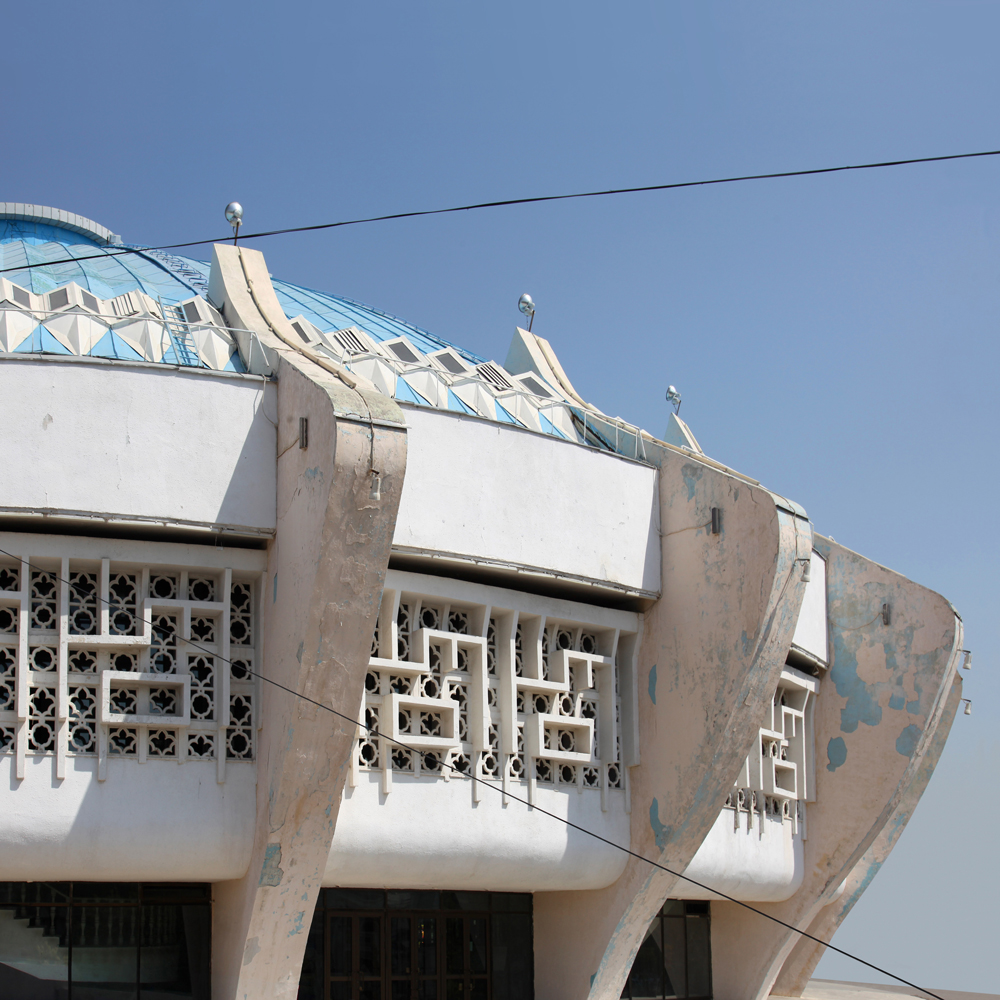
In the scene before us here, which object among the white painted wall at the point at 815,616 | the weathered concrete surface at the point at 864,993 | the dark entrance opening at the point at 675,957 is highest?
the white painted wall at the point at 815,616

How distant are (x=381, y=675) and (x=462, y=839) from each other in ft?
5.52

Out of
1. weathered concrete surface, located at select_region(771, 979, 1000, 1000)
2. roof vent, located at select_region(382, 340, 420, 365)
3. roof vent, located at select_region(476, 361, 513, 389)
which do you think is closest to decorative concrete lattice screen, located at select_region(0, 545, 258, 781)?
roof vent, located at select_region(382, 340, 420, 365)

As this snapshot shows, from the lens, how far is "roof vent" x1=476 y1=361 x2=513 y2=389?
51.2 feet

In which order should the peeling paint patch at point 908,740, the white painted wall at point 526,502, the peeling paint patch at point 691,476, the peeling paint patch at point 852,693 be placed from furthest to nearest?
1. the peeling paint patch at point 852,693
2. the peeling paint patch at point 908,740
3. the peeling paint patch at point 691,476
4. the white painted wall at point 526,502

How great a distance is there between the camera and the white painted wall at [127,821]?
10188 mm

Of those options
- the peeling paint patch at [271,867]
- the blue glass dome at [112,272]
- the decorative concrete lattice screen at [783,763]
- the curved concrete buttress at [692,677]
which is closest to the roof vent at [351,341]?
the blue glass dome at [112,272]

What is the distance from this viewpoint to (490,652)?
41.2 feet

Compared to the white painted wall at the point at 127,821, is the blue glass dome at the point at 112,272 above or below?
above

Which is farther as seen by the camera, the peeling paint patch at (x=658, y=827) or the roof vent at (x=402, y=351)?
the roof vent at (x=402, y=351)

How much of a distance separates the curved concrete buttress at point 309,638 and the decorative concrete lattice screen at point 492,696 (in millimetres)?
806

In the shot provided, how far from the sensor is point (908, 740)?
50.9 feet

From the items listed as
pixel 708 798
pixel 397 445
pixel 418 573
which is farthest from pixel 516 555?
pixel 708 798

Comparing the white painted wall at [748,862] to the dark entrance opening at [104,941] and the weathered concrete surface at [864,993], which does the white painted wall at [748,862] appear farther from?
the dark entrance opening at [104,941]

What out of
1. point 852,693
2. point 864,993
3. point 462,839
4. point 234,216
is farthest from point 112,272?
point 864,993
